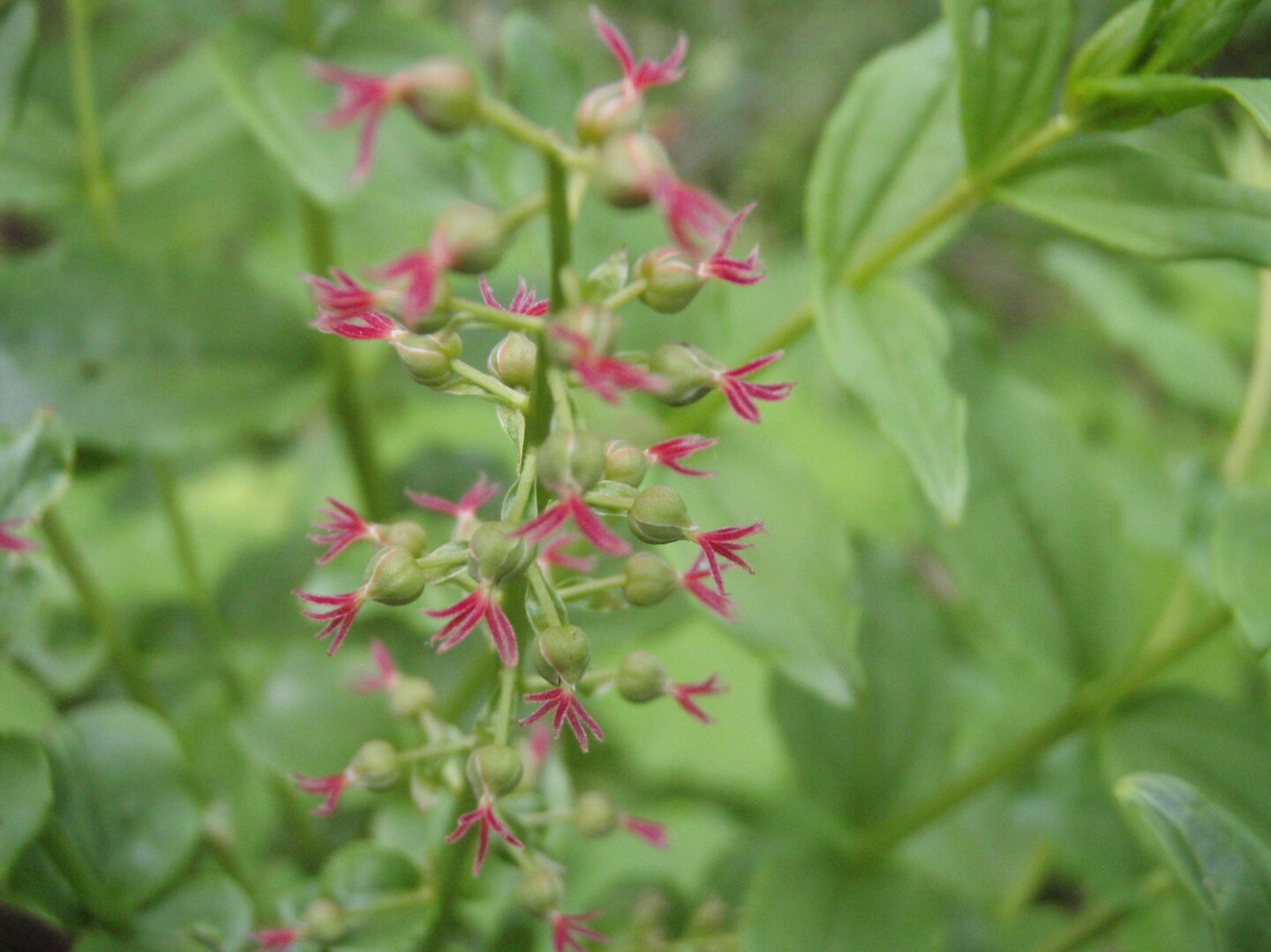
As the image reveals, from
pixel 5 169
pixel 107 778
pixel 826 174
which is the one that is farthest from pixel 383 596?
pixel 5 169

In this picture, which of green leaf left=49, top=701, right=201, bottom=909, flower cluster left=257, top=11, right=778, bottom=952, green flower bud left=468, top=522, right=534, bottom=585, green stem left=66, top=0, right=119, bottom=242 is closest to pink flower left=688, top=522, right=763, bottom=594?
flower cluster left=257, top=11, right=778, bottom=952

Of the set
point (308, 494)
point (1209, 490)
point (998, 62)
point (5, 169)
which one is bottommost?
point (308, 494)

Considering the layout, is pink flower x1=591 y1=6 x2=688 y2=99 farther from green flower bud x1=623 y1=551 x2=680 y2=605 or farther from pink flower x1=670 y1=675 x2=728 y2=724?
pink flower x1=670 y1=675 x2=728 y2=724

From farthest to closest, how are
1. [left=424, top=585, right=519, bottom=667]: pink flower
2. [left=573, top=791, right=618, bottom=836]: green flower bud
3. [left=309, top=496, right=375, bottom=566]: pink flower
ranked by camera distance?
1. [left=573, top=791, right=618, bottom=836]: green flower bud
2. [left=309, top=496, right=375, bottom=566]: pink flower
3. [left=424, top=585, right=519, bottom=667]: pink flower

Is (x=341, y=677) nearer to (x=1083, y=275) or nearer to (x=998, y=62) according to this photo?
(x=998, y=62)

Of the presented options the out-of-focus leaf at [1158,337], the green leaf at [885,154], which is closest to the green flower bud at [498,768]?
the green leaf at [885,154]

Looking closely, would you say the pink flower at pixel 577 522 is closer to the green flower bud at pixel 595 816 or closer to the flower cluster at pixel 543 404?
the flower cluster at pixel 543 404

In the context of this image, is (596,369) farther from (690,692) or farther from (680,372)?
(690,692)

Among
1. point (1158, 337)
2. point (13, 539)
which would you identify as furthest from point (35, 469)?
point (1158, 337)
